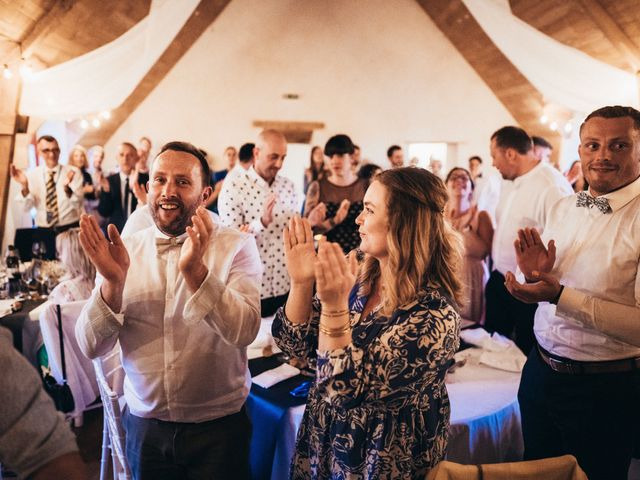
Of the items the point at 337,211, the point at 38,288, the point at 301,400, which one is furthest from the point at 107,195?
the point at 301,400

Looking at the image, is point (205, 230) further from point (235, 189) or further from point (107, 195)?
point (107, 195)

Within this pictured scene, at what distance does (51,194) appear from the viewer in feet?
15.4

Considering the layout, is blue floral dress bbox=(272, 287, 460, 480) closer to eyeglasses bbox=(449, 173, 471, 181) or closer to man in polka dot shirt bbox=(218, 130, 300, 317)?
man in polka dot shirt bbox=(218, 130, 300, 317)

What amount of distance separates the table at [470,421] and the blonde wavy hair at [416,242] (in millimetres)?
699

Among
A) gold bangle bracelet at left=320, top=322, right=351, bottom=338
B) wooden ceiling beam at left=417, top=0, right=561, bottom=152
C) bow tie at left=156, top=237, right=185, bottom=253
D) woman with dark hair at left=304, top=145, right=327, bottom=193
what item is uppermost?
wooden ceiling beam at left=417, top=0, right=561, bottom=152

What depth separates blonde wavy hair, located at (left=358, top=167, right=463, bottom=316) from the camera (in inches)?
48.4

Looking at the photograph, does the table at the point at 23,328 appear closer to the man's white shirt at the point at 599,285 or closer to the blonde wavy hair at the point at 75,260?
the blonde wavy hair at the point at 75,260

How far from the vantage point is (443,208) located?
130 cm

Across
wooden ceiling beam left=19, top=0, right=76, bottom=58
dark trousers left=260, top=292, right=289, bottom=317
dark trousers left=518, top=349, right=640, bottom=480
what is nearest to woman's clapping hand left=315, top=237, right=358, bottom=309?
dark trousers left=518, top=349, right=640, bottom=480

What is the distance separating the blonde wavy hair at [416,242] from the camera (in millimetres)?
1229

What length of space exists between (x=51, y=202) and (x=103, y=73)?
1.60m

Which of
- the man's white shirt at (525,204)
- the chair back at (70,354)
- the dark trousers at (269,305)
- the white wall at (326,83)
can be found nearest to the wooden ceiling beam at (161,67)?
the white wall at (326,83)

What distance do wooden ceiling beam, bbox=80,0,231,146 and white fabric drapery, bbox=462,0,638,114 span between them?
17.4 feet

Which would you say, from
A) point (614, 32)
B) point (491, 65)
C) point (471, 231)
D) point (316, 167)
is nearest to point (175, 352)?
point (471, 231)
